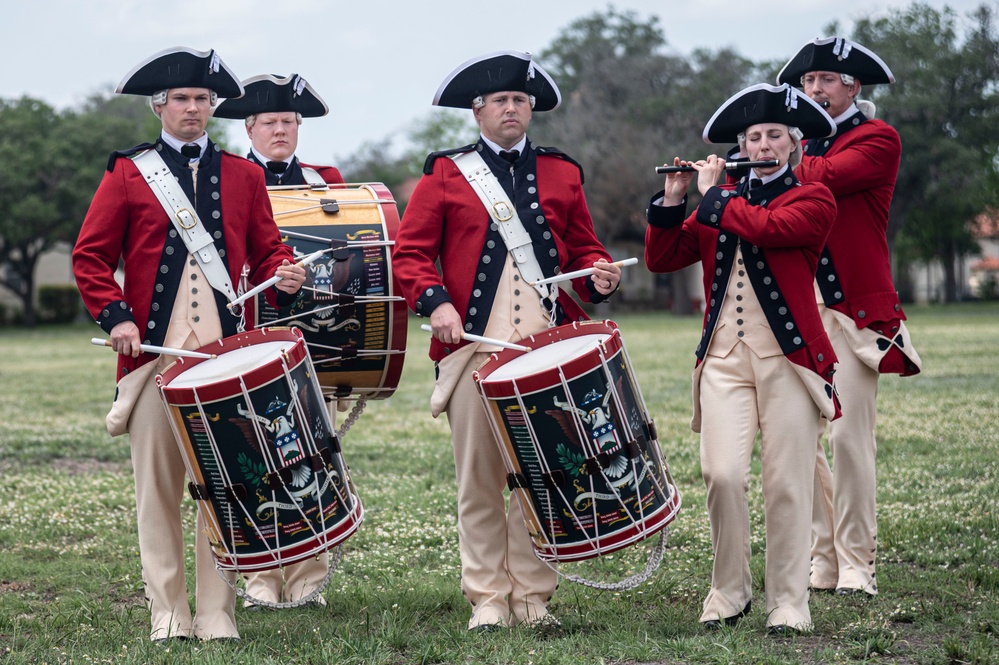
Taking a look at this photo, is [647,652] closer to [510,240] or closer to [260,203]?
[510,240]

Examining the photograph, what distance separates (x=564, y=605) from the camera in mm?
5617

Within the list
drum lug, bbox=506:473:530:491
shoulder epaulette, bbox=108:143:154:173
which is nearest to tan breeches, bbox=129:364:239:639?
shoulder epaulette, bbox=108:143:154:173

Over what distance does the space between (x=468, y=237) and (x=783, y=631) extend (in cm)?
206

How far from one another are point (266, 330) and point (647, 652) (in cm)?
195

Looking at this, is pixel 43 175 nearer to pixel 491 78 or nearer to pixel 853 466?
pixel 491 78

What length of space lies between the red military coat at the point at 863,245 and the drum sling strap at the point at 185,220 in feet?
8.81

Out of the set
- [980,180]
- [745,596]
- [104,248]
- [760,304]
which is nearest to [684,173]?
[760,304]

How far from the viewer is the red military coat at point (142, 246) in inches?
196

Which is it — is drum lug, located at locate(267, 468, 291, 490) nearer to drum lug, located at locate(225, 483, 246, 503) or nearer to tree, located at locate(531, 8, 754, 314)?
drum lug, located at locate(225, 483, 246, 503)

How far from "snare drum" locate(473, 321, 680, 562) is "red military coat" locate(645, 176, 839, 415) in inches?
26.0

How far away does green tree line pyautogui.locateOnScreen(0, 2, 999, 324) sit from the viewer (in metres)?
44.4

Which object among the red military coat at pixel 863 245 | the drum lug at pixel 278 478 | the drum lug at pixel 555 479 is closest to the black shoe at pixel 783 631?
the drum lug at pixel 555 479

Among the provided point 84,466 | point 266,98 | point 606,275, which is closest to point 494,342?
point 606,275

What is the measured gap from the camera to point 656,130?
46.7 m
